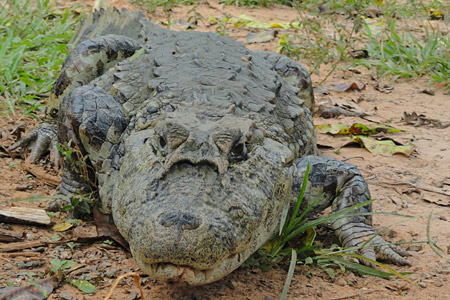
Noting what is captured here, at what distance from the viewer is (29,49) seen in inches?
260

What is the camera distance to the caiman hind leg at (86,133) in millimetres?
3982

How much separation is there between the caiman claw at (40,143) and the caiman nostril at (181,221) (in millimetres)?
2488

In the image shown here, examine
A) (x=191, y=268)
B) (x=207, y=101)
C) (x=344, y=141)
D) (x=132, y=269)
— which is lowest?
(x=344, y=141)

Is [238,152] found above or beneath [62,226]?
above

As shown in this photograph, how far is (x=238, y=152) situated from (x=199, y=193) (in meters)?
0.47

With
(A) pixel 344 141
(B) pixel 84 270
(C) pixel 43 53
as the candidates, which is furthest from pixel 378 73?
(B) pixel 84 270

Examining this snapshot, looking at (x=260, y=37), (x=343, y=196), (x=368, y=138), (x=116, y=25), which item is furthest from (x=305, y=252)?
(x=260, y=37)

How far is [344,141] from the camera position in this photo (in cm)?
557

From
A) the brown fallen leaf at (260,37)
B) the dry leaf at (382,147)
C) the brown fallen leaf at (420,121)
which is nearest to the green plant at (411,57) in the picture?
the brown fallen leaf at (420,121)

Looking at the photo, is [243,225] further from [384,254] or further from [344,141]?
[344,141]

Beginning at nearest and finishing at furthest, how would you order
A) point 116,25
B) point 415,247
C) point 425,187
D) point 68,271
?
point 68,271
point 415,247
point 425,187
point 116,25

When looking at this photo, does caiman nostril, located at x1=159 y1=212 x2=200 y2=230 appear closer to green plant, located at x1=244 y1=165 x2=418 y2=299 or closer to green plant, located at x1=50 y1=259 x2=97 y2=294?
green plant, located at x1=50 y1=259 x2=97 y2=294

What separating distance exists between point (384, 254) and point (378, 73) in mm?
4193

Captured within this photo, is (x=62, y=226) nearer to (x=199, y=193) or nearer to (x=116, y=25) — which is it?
(x=199, y=193)
